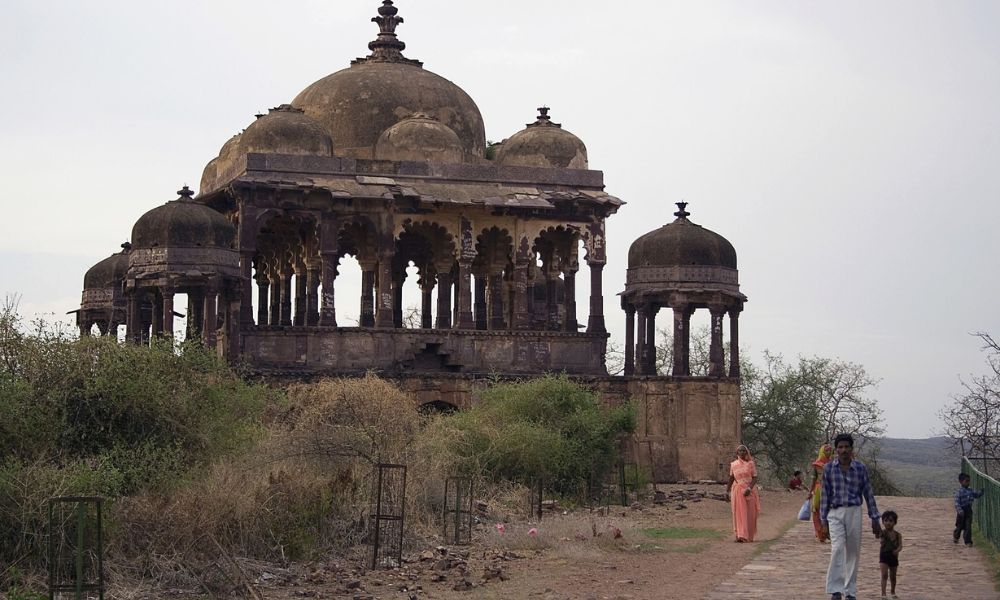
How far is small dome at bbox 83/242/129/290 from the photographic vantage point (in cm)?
4075

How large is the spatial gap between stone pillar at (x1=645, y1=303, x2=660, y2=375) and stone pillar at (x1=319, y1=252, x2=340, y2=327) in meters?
6.39

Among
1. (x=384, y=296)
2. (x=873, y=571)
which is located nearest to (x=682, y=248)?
(x=384, y=296)

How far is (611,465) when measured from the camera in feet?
100

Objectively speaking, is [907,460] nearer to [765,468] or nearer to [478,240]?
[765,468]

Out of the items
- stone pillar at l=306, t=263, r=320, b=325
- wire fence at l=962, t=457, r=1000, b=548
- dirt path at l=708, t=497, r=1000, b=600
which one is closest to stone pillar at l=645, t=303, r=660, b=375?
stone pillar at l=306, t=263, r=320, b=325

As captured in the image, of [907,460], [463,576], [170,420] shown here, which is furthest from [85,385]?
[907,460]

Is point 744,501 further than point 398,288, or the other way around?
point 398,288

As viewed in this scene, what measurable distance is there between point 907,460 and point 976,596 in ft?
315

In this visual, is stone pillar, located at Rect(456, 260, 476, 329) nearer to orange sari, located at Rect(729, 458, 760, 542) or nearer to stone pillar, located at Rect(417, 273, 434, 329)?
stone pillar, located at Rect(417, 273, 434, 329)

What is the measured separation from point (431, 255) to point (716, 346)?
7470 mm

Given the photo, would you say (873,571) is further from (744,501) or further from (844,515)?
(744,501)

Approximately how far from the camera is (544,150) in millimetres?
36688

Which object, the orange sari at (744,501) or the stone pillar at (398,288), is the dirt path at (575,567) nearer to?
the orange sari at (744,501)

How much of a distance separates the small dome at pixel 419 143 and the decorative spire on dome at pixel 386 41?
3484mm
